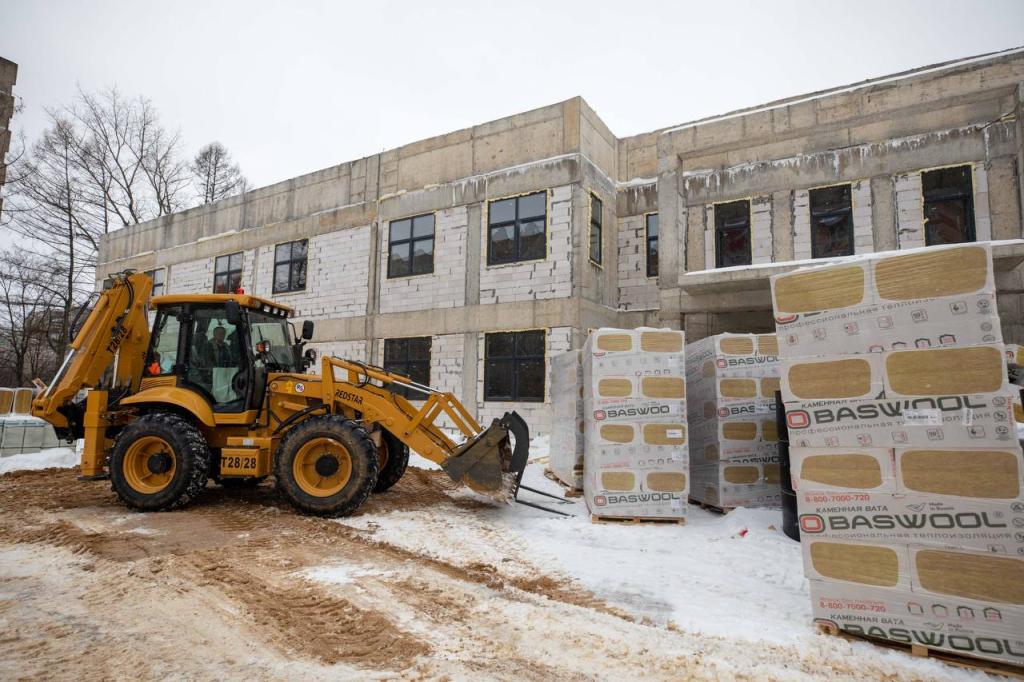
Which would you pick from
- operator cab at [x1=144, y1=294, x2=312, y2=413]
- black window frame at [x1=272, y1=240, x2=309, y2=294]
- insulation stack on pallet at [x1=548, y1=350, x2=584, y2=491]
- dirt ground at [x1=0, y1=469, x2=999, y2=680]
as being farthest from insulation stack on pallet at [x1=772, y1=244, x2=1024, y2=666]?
black window frame at [x1=272, y1=240, x2=309, y2=294]

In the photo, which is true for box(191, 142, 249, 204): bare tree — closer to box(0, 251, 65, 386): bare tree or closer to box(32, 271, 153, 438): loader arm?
box(0, 251, 65, 386): bare tree

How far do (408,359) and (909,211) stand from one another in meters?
12.3

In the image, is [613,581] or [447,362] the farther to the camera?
[447,362]

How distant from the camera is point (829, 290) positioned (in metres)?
3.83

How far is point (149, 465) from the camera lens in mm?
6738

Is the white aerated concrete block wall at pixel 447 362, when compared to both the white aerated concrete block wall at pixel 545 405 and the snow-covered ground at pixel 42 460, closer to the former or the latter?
the white aerated concrete block wall at pixel 545 405

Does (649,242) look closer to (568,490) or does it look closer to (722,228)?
(722,228)

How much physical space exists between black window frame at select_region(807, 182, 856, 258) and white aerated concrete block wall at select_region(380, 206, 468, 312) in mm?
8368

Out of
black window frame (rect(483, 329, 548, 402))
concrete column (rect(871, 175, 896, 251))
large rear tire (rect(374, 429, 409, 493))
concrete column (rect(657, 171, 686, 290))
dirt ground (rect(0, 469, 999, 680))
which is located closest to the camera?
dirt ground (rect(0, 469, 999, 680))

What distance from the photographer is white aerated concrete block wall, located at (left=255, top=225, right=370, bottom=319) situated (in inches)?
661

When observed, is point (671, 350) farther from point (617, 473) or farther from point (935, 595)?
point (935, 595)

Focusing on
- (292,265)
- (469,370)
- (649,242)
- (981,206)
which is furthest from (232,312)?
(981,206)

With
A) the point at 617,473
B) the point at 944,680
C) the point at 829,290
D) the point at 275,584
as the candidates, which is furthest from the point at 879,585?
the point at 275,584

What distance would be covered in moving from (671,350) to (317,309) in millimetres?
13449
